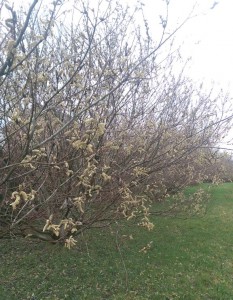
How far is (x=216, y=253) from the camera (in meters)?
8.18

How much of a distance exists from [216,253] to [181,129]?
3.39 metres

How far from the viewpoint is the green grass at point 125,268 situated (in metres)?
6.16

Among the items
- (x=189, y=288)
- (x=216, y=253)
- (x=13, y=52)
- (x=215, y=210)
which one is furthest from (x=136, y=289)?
(x=215, y=210)

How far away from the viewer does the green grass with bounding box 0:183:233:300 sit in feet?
20.2

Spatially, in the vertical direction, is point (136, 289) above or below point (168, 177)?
Result: below

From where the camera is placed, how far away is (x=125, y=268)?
5.64 meters

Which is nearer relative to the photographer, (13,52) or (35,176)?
(13,52)

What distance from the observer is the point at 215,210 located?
13234 millimetres

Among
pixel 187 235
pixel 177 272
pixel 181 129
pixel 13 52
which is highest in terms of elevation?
pixel 181 129

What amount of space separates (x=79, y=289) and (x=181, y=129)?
378 cm

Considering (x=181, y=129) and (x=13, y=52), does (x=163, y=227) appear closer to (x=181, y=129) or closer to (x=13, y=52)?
(x=181, y=129)

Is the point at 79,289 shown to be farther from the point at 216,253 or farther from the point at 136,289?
the point at 216,253

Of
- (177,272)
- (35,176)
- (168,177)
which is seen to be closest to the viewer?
(35,176)

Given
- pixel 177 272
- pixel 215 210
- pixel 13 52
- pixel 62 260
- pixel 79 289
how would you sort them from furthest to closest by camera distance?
pixel 215 210 < pixel 62 260 < pixel 177 272 < pixel 79 289 < pixel 13 52
